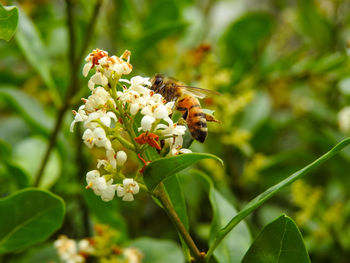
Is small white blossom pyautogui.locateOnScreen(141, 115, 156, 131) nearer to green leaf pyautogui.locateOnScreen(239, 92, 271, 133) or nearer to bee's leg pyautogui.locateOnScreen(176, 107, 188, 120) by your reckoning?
bee's leg pyautogui.locateOnScreen(176, 107, 188, 120)

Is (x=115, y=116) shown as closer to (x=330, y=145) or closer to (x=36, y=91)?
(x=330, y=145)

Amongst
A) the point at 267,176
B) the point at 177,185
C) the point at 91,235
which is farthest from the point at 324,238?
the point at 177,185

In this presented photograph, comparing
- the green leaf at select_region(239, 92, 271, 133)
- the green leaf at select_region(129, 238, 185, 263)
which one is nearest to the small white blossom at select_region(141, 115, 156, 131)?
the green leaf at select_region(129, 238, 185, 263)

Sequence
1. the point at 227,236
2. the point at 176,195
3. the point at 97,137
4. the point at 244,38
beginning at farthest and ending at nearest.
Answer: the point at 244,38
the point at 227,236
the point at 176,195
the point at 97,137

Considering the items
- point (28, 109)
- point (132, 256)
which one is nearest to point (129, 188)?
point (132, 256)

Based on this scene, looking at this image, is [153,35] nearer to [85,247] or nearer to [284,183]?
[85,247]

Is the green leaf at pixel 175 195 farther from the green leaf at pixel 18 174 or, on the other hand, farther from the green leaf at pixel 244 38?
the green leaf at pixel 244 38
